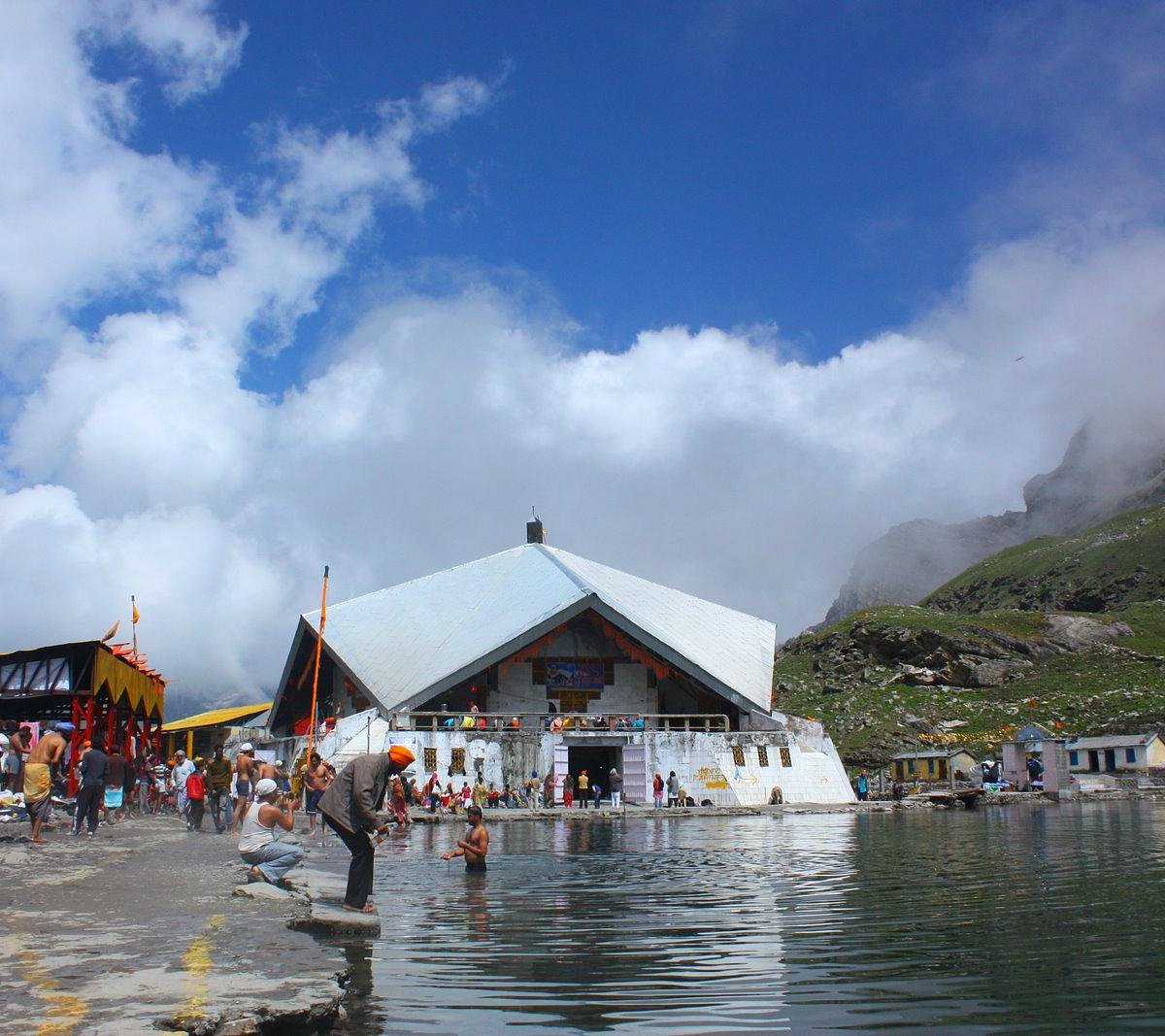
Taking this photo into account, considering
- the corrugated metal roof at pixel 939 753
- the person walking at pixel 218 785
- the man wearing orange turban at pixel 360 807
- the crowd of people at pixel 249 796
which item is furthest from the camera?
the corrugated metal roof at pixel 939 753

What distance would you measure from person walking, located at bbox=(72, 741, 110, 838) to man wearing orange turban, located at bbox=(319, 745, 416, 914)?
9.15 meters

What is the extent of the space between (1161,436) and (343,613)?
16204 cm

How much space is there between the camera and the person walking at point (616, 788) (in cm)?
3316

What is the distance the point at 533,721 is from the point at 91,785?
22.8 m

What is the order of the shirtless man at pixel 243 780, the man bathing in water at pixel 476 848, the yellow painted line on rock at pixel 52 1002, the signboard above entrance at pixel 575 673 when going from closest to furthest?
the yellow painted line on rock at pixel 52 1002, the man bathing in water at pixel 476 848, the shirtless man at pixel 243 780, the signboard above entrance at pixel 575 673

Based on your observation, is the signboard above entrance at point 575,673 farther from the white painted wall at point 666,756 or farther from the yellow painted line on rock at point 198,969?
the yellow painted line on rock at point 198,969

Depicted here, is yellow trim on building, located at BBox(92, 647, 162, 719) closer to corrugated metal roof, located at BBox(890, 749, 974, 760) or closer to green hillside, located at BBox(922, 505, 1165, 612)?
corrugated metal roof, located at BBox(890, 749, 974, 760)

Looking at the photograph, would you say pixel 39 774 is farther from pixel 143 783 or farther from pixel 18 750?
pixel 143 783

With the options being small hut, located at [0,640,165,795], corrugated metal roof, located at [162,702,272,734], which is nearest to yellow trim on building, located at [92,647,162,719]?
small hut, located at [0,640,165,795]

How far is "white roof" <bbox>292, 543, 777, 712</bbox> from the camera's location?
37.5 meters

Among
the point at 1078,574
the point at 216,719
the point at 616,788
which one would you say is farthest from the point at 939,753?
the point at 1078,574

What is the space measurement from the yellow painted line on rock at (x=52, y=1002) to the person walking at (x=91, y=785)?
36.2 ft

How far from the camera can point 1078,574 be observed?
125 m

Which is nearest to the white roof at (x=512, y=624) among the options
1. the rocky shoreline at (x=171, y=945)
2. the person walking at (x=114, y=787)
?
the person walking at (x=114, y=787)
